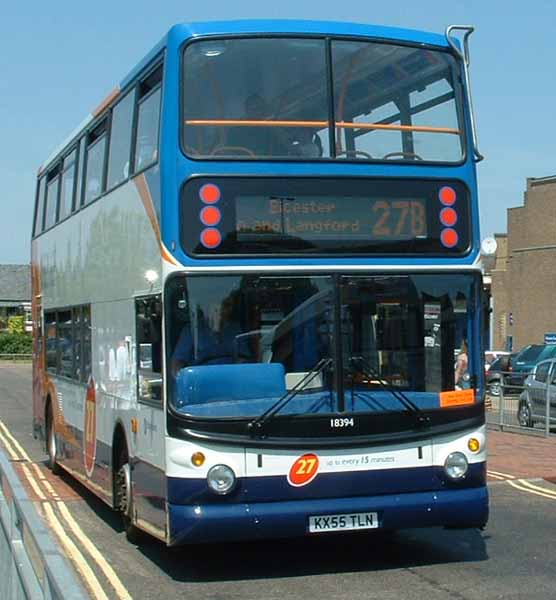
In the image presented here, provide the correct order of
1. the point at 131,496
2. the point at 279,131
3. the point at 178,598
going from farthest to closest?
the point at 131,496 < the point at 279,131 < the point at 178,598

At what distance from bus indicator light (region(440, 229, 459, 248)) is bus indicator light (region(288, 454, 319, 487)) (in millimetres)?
1986

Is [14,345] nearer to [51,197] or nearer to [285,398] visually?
[51,197]

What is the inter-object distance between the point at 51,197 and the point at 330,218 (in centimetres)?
816

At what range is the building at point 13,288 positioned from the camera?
115106mm

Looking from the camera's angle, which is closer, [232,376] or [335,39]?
[232,376]

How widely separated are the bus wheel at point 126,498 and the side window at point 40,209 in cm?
682

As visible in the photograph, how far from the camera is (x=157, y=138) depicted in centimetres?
916

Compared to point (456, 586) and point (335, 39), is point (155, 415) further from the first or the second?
point (335, 39)

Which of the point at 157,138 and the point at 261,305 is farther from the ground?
the point at 157,138

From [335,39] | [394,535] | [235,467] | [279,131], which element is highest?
[335,39]

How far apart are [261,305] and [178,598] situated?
7.23 ft

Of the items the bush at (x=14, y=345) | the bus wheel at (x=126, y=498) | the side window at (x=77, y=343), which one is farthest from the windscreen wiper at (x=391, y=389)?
the bush at (x=14, y=345)

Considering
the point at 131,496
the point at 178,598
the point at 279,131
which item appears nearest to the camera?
the point at 178,598

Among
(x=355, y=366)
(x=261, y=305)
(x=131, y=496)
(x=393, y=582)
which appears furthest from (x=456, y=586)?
(x=131, y=496)
